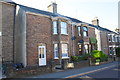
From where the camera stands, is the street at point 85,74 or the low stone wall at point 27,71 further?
the street at point 85,74

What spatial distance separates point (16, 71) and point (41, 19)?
782cm

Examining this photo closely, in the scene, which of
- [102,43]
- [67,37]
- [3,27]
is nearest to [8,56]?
[3,27]

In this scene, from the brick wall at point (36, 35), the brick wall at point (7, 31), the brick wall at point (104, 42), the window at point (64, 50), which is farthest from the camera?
the brick wall at point (104, 42)

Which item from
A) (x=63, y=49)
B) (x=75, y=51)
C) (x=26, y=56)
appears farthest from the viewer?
(x=75, y=51)

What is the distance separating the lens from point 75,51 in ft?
60.3

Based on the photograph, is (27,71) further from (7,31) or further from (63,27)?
(63,27)

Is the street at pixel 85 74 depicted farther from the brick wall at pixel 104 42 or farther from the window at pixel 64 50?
the brick wall at pixel 104 42

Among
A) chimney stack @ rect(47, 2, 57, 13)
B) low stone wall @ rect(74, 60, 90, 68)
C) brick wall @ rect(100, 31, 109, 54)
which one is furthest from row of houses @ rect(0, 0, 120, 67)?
brick wall @ rect(100, 31, 109, 54)

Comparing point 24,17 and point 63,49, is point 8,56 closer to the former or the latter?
point 24,17

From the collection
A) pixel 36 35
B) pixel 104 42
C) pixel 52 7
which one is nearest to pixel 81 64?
pixel 36 35

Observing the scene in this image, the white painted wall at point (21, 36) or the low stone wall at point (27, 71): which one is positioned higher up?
the white painted wall at point (21, 36)

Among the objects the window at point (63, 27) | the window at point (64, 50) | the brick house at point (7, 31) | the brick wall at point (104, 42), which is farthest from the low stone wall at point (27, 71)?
the brick wall at point (104, 42)

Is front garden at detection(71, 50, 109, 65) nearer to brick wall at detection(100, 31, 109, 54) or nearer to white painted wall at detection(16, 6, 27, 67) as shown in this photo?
brick wall at detection(100, 31, 109, 54)

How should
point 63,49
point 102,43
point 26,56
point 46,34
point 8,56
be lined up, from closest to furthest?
point 26,56 < point 8,56 < point 46,34 < point 63,49 < point 102,43
